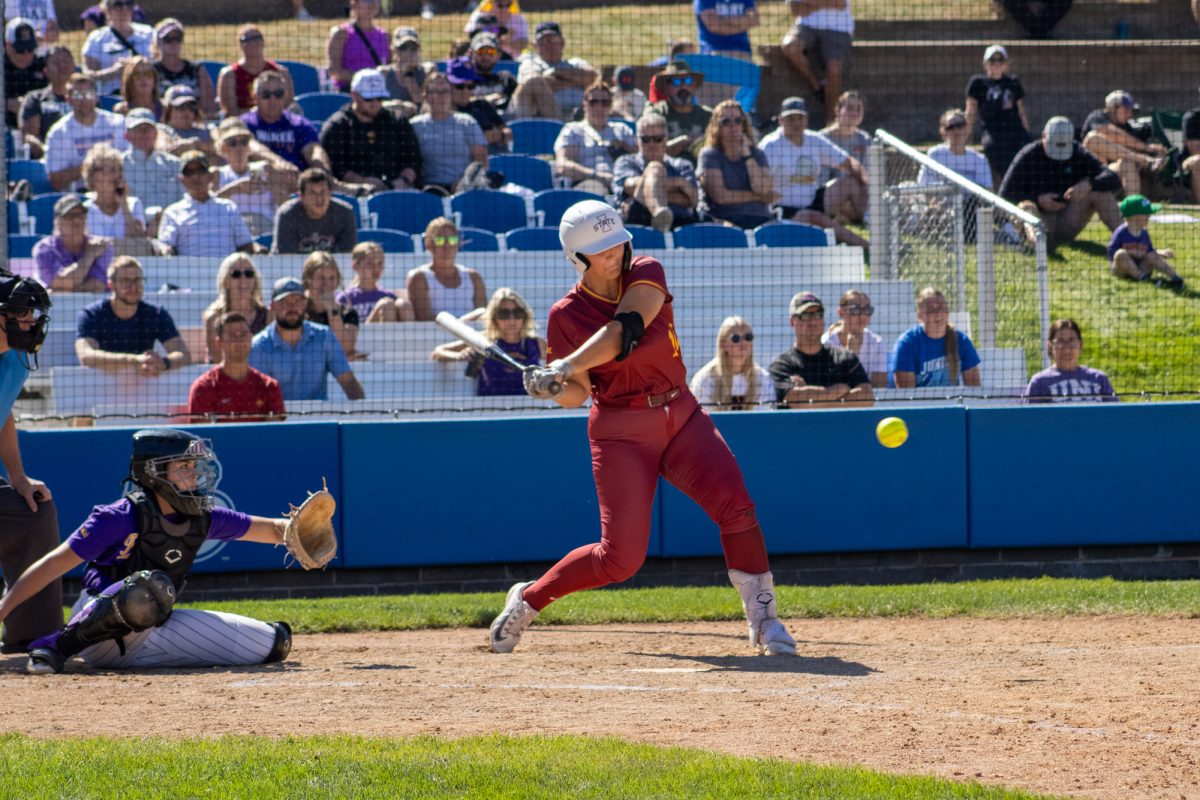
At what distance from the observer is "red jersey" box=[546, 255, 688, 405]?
6355 millimetres

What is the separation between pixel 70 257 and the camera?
36.6 ft

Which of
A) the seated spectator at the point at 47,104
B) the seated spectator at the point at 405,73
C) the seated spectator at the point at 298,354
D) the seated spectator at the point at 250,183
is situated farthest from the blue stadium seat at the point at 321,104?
the seated spectator at the point at 298,354

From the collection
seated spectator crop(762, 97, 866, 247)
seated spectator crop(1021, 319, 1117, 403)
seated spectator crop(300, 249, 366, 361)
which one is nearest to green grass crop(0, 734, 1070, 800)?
seated spectator crop(300, 249, 366, 361)

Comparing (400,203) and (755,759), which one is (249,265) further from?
(755,759)

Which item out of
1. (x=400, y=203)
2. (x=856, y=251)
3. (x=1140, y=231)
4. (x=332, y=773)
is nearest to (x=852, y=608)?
(x=332, y=773)

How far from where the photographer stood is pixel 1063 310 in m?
14.3

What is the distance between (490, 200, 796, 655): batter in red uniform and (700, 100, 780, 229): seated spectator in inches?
273

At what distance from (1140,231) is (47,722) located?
462 inches

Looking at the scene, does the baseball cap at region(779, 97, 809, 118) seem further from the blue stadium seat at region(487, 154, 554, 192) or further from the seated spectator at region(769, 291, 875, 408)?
the seated spectator at region(769, 291, 875, 408)

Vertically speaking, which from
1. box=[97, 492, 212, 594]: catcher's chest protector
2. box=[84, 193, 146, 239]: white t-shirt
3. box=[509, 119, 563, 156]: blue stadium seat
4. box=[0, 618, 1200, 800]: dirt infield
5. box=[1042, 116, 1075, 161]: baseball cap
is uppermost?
box=[509, 119, 563, 156]: blue stadium seat

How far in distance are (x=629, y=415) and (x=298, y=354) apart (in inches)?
176

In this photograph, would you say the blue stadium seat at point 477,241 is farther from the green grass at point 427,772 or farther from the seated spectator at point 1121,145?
the green grass at point 427,772

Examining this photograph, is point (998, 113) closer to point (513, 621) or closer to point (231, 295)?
point (231, 295)

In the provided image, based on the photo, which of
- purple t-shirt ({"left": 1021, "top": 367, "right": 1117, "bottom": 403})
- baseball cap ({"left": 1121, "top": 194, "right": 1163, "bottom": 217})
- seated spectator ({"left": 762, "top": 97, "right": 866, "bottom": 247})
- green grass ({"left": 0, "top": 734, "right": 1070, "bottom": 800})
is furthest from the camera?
baseball cap ({"left": 1121, "top": 194, "right": 1163, "bottom": 217})
